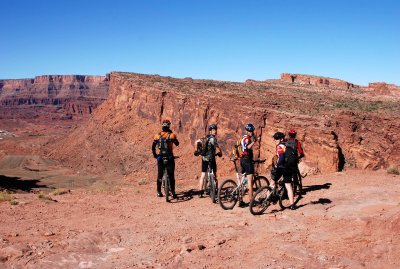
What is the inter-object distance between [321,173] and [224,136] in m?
7.21

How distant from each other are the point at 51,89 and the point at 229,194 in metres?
187

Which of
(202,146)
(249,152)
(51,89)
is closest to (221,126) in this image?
(202,146)

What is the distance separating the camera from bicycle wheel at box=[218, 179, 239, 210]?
8789mm

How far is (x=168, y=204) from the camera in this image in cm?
1029

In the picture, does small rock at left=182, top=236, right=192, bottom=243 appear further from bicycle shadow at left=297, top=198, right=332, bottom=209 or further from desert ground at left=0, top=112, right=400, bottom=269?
bicycle shadow at left=297, top=198, right=332, bottom=209

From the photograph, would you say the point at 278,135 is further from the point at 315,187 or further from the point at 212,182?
the point at 315,187

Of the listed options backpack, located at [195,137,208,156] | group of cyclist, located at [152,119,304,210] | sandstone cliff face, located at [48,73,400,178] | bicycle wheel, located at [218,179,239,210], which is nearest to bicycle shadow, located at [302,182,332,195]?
group of cyclist, located at [152,119,304,210]

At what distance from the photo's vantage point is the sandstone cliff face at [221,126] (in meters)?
14.6

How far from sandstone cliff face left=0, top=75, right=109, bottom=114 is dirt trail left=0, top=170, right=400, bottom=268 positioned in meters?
163

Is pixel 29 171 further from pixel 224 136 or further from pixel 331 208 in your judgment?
pixel 331 208

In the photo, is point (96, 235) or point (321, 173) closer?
point (96, 235)

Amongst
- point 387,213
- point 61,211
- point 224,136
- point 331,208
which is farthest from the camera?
point 224,136

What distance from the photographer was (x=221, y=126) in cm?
2020

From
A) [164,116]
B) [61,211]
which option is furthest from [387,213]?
[164,116]
